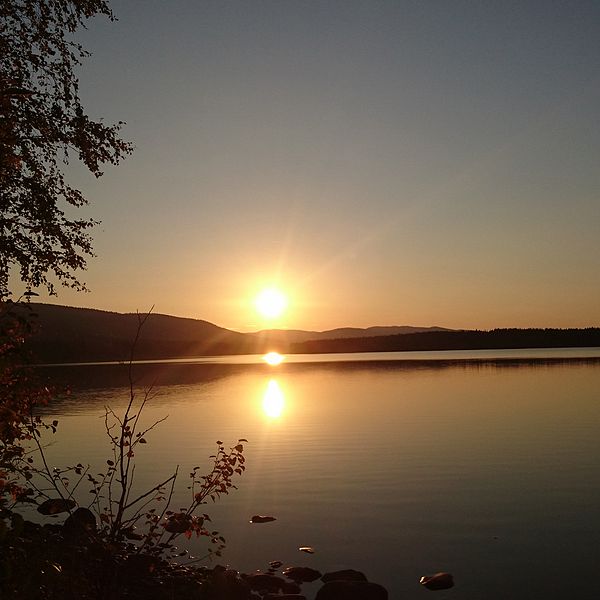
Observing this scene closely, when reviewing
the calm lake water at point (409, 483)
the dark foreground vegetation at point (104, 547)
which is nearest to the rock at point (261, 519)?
the dark foreground vegetation at point (104, 547)

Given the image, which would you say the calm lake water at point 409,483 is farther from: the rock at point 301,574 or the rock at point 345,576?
the rock at point 345,576

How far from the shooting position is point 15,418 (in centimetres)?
1077

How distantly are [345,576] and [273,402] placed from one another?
194 ft

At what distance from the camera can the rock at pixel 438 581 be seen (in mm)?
17341

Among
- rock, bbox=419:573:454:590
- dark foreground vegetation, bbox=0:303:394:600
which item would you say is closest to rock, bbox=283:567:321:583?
dark foreground vegetation, bbox=0:303:394:600

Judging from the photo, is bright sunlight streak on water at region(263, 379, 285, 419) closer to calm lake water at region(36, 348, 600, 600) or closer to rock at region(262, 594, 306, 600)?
calm lake water at region(36, 348, 600, 600)

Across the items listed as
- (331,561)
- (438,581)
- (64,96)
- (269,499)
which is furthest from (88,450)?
(64,96)

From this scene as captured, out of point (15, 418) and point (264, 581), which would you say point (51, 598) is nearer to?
point (15, 418)

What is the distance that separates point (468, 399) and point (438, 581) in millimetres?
52662

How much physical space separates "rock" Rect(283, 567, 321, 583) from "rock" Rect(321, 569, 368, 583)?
653 millimetres

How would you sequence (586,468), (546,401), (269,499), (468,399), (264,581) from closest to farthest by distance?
1. (264,581)
2. (269,499)
3. (586,468)
4. (546,401)
5. (468,399)

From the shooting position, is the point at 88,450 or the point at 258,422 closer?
the point at 88,450

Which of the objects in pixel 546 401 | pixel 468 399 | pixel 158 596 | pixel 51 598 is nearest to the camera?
pixel 51 598

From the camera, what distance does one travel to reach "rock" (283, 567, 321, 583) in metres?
17.9
